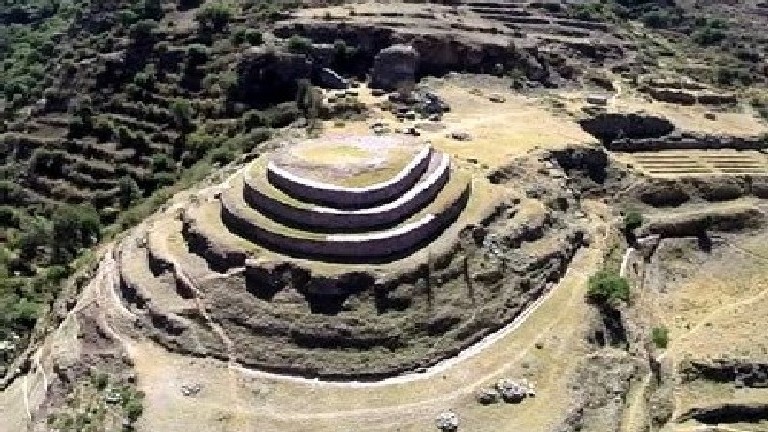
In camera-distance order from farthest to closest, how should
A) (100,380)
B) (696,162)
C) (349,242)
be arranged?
(696,162) < (349,242) < (100,380)

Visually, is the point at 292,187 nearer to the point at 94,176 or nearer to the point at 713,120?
the point at 94,176

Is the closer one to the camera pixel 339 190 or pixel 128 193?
pixel 339 190

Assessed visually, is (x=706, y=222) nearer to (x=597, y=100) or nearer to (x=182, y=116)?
(x=597, y=100)

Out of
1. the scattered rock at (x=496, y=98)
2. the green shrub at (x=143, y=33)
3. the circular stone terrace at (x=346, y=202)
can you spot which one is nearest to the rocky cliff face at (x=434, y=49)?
the scattered rock at (x=496, y=98)

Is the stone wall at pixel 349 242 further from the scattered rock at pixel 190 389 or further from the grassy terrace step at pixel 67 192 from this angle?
the grassy terrace step at pixel 67 192

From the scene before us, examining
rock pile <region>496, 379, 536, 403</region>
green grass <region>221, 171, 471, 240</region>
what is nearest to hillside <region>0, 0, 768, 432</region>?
rock pile <region>496, 379, 536, 403</region>

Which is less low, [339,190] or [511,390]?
[339,190]

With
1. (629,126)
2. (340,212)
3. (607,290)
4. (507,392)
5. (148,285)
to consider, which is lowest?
(507,392)

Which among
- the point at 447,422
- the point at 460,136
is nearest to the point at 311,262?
the point at 447,422
